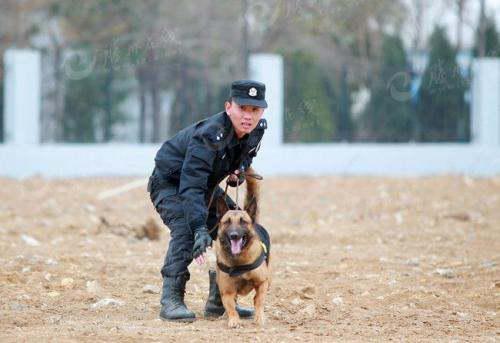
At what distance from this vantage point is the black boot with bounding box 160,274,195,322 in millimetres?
6633

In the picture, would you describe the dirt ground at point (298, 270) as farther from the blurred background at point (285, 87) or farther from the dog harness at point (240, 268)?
the blurred background at point (285, 87)

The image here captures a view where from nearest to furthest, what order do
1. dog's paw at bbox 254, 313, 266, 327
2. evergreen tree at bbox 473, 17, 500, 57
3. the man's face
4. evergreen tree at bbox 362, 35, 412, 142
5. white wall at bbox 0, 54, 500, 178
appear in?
the man's face, dog's paw at bbox 254, 313, 266, 327, white wall at bbox 0, 54, 500, 178, evergreen tree at bbox 362, 35, 412, 142, evergreen tree at bbox 473, 17, 500, 57

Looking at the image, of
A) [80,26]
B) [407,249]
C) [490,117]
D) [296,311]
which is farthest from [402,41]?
[296,311]

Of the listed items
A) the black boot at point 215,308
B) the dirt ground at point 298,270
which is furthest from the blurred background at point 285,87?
the black boot at point 215,308

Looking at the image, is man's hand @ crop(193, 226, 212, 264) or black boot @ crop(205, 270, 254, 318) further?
black boot @ crop(205, 270, 254, 318)

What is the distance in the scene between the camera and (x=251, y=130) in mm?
6438

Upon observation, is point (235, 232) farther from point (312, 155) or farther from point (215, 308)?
point (312, 155)

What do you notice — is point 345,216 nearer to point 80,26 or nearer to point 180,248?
point 180,248

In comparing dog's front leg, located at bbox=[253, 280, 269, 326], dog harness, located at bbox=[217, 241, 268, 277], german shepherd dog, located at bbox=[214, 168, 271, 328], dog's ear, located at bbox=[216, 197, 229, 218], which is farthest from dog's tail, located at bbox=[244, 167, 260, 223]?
dog's front leg, located at bbox=[253, 280, 269, 326]

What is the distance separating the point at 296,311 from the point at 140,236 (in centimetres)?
448

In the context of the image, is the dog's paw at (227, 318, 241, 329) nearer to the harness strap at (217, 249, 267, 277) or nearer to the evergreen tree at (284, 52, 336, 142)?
the harness strap at (217, 249, 267, 277)

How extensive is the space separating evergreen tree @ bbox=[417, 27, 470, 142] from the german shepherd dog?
1394 centimetres

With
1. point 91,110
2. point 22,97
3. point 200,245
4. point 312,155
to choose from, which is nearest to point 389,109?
point 312,155

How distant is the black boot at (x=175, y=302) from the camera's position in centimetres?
663
